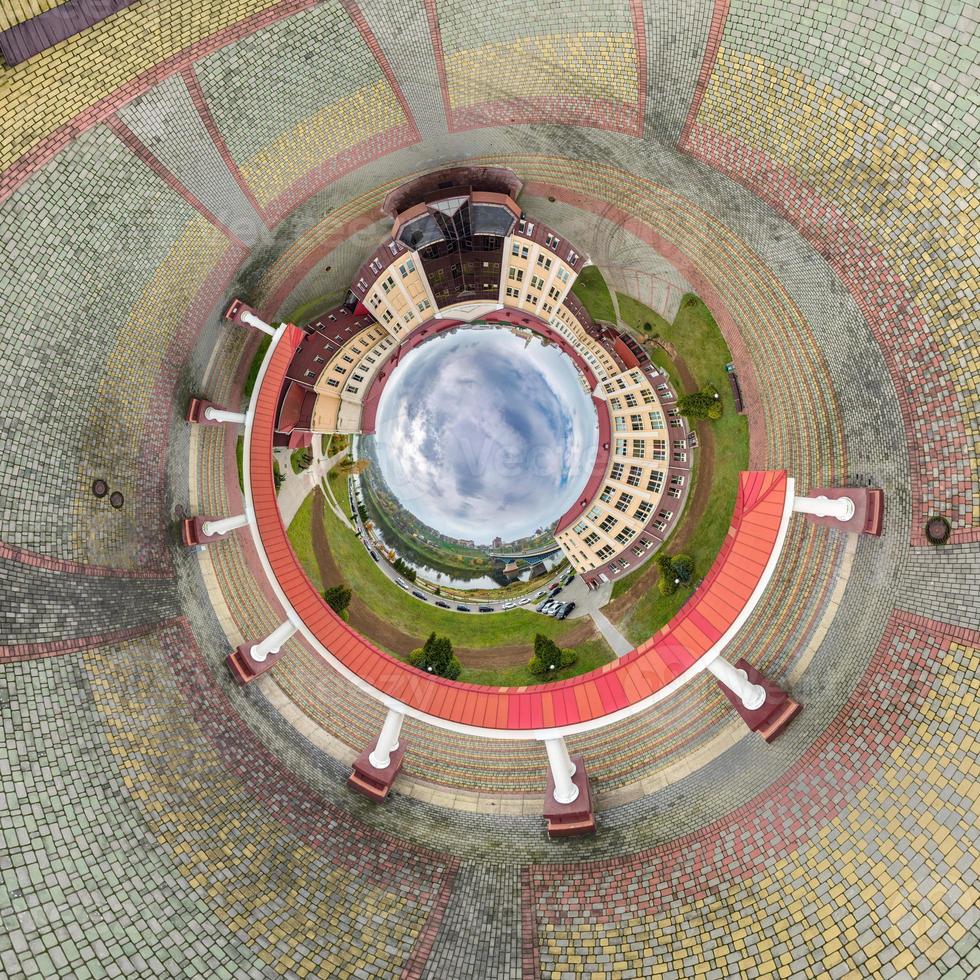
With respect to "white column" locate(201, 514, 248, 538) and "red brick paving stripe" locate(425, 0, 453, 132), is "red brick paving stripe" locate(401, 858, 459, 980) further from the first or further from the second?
"red brick paving stripe" locate(425, 0, 453, 132)

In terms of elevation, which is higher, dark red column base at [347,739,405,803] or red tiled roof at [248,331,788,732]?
red tiled roof at [248,331,788,732]

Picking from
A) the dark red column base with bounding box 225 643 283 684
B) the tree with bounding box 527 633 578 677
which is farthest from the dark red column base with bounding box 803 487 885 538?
the dark red column base with bounding box 225 643 283 684

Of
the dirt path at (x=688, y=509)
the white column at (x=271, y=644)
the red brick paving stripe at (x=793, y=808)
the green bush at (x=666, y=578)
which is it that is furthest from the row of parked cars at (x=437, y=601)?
the red brick paving stripe at (x=793, y=808)

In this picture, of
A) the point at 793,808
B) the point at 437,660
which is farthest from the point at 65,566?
the point at 793,808

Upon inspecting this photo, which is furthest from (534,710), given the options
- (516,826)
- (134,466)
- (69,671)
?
(134,466)

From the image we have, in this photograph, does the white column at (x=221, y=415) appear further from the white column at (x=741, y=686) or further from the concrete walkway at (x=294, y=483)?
the white column at (x=741, y=686)

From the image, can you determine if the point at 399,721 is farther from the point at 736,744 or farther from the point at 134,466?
the point at 134,466
